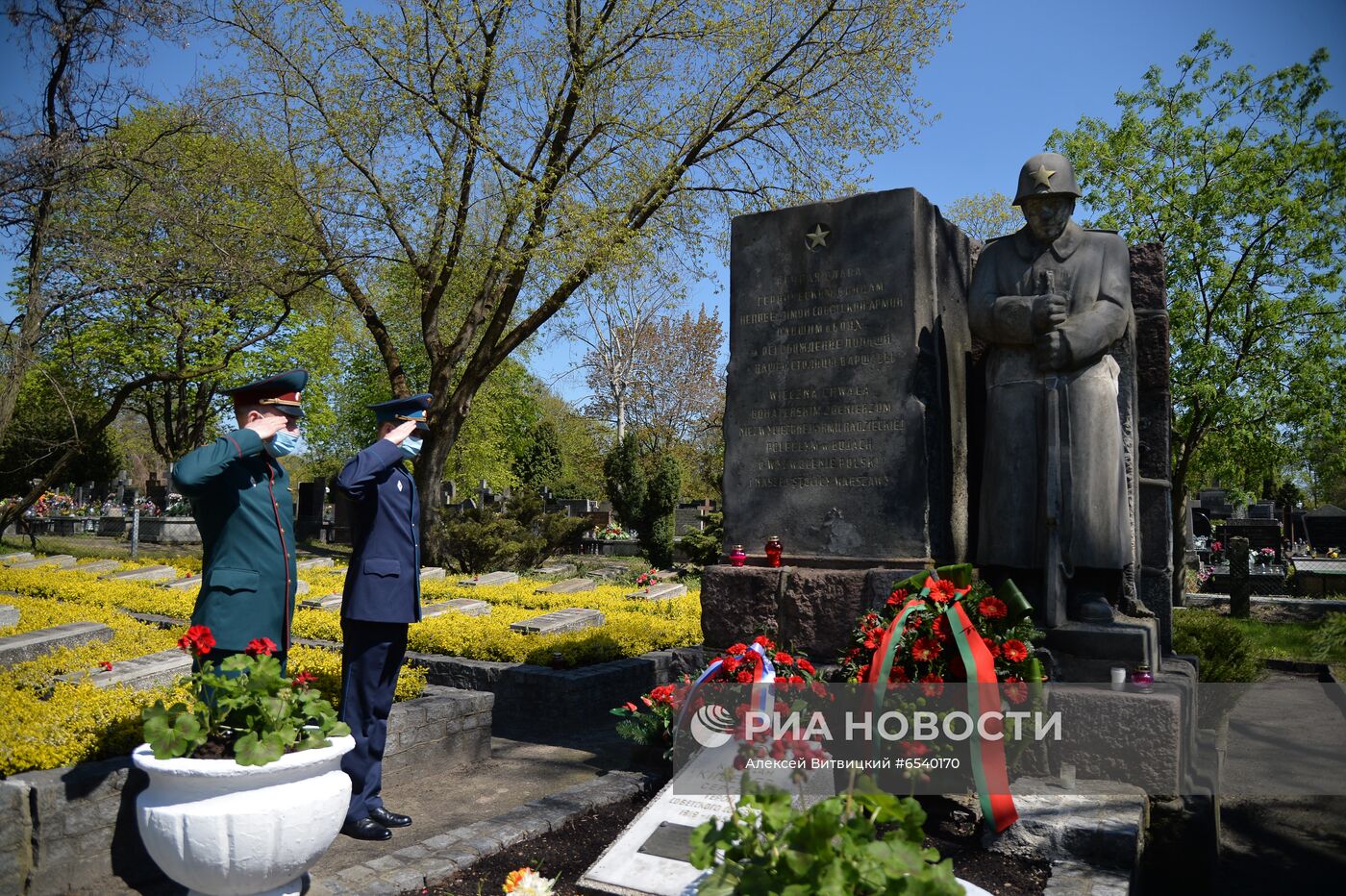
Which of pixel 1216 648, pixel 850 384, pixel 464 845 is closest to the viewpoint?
pixel 464 845

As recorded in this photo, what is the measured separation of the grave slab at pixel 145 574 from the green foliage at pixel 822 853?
11.7 m

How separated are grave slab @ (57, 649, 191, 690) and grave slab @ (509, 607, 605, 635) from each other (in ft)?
9.81

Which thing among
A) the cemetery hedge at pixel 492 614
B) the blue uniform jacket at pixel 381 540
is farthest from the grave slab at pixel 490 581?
the blue uniform jacket at pixel 381 540

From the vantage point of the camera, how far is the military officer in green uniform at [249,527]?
4078 mm

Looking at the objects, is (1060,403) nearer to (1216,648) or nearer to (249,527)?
(1216,648)

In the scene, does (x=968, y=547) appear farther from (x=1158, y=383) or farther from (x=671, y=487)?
(x=671, y=487)

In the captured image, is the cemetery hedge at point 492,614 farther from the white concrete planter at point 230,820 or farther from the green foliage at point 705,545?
the green foliage at point 705,545

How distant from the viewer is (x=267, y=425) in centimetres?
421

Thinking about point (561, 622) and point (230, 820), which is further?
point (561, 622)

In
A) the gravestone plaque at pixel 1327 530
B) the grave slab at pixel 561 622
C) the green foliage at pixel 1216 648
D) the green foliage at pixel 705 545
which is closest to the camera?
the green foliage at pixel 1216 648

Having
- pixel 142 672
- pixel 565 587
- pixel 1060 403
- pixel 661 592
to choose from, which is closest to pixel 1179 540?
pixel 661 592

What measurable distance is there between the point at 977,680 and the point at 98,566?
13173 mm

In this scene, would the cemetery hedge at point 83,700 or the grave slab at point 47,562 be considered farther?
the grave slab at point 47,562

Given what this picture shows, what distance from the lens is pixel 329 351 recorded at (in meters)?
29.3
